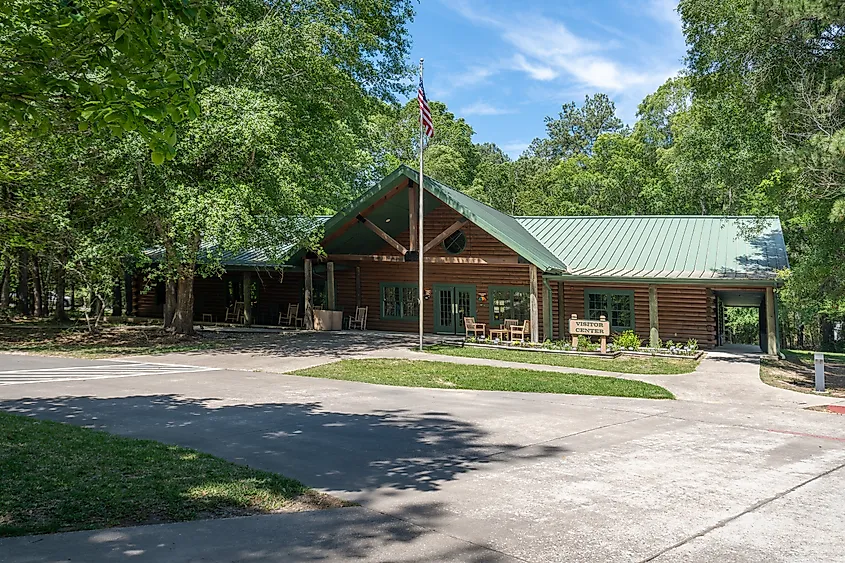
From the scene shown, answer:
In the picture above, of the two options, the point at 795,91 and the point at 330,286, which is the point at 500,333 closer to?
the point at 330,286

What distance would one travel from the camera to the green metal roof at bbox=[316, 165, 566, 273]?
20922 millimetres

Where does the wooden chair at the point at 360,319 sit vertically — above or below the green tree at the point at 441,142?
below

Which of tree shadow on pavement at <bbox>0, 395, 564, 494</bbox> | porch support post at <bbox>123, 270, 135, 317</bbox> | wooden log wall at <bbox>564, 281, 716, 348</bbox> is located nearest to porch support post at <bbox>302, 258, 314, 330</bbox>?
wooden log wall at <bbox>564, 281, 716, 348</bbox>

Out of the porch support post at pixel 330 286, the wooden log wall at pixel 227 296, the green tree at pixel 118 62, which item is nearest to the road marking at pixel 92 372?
the porch support post at pixel 330 286

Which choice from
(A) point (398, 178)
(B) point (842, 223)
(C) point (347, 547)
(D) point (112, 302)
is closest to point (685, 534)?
(C) point (347, 547)

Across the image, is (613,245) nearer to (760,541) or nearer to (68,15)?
(760,541)

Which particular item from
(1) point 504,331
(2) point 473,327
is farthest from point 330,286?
(1) point 504,331

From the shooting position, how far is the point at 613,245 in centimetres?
2384

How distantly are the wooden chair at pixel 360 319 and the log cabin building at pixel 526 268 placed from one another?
0.37 m

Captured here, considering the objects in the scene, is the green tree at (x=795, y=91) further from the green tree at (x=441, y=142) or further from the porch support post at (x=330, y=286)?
the green tree at (x=441, y=142)

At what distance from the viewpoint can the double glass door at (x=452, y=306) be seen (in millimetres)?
25156

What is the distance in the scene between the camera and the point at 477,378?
15375mm

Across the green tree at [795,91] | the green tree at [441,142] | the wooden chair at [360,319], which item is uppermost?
the green tree at [441,142]

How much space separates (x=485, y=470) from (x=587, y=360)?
11896 mm
